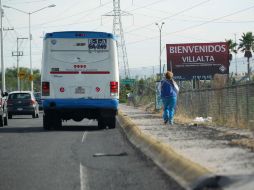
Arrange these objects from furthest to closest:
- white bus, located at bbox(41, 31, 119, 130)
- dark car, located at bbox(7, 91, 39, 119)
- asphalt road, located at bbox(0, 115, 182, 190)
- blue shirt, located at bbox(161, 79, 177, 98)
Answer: dark car, located at bbox(7, 91, 39, 119), white bus, located at bbox(41, 31, 119, 130), blue shirt, located at bbox(161, 79, 177, 98), asphalt road, located at bbox(0, 115, 182, 190)

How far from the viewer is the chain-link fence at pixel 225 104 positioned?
2159 centimetres

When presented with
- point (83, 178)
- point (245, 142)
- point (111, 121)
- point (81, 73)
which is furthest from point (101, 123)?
point (83, 178)

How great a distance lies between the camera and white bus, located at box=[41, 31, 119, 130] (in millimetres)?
25734

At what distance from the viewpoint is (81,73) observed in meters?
25.9

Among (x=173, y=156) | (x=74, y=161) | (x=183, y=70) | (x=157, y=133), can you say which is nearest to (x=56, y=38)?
(x=157, y=133)

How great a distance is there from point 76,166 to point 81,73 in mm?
11923

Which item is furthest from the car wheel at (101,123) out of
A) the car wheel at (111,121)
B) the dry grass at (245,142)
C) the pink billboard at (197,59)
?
the pink billboard at (197,59)

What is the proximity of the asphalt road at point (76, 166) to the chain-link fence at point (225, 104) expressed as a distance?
149 inches

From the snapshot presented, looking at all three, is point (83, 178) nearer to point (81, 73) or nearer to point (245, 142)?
point (245, 142)

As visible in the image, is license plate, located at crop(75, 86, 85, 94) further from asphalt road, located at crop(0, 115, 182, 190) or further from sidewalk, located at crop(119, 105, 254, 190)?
sidewalk, located at crop(119, 105, 254, 190)

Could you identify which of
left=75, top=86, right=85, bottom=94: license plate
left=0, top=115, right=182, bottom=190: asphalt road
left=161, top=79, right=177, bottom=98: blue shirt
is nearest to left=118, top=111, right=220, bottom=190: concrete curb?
left=0, top=115, right=182, bottom=190: asphalt road

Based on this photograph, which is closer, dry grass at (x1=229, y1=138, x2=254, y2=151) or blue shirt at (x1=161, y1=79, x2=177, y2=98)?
dry grass at (x1=229, y1=138, x2=254, y2=151)

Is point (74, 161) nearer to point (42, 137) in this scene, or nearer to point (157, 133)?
point (157, 133)

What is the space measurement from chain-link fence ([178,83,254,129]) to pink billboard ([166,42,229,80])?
1156 centimetres
